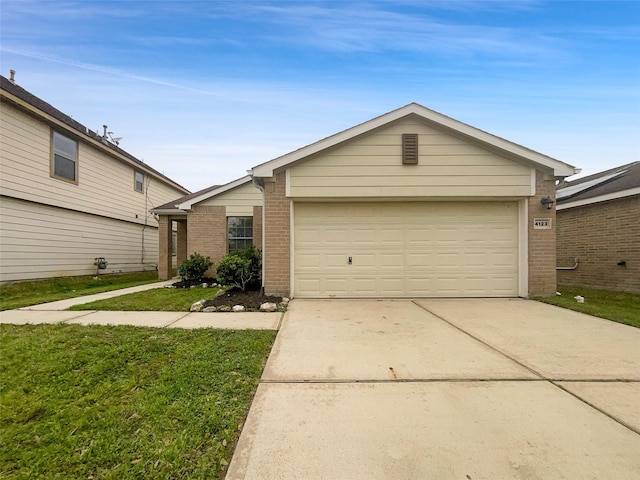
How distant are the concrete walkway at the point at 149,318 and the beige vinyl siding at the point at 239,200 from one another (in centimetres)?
589

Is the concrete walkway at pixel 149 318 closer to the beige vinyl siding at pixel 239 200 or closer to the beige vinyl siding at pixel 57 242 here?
the beige vinyl siding at pixel 57 242

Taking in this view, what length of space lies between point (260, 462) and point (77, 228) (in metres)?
12.4

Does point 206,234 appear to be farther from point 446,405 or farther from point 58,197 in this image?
point 446,405

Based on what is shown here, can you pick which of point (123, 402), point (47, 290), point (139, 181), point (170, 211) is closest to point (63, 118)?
point (139, 181)

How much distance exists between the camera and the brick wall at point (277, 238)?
6.56m

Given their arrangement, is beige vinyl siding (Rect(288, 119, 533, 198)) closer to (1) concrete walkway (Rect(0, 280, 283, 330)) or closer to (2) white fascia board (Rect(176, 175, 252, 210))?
(1) concrete walkway (Rect(0, 280, 283, 330))

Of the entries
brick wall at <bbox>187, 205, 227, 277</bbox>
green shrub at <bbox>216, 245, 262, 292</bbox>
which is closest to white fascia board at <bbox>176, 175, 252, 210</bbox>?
brick wall at <bbox>187, 205, 227, 277</bbox>

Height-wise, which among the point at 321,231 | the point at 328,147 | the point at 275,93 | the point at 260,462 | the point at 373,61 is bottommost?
the point at 260,462

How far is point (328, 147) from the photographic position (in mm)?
6496

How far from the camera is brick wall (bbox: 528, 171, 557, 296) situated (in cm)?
666

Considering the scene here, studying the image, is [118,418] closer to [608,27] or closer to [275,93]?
[275,93]

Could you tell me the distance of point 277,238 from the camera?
6605 millimetres

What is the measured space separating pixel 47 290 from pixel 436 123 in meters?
11.7

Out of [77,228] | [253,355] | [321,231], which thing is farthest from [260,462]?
[77,228]
